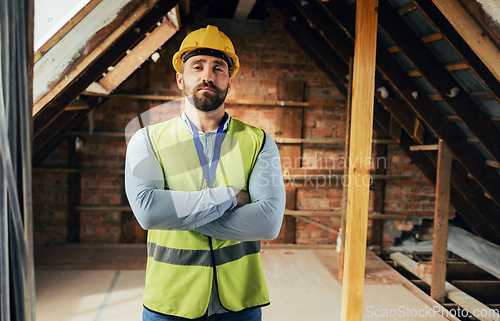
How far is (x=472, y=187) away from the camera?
4.05 m

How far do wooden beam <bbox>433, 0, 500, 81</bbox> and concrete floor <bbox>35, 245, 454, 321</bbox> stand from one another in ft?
7.36

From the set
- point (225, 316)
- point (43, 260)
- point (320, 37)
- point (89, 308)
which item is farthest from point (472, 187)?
point (43, 260)

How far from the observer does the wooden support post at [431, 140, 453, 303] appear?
138 inches

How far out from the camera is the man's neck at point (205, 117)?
1550 millimetres

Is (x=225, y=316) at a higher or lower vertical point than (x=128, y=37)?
lower

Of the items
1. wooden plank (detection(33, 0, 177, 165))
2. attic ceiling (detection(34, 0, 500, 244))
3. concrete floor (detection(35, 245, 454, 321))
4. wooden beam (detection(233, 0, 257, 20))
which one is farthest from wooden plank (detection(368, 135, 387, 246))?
wooden plank (detection(33, 0, 177, 165))

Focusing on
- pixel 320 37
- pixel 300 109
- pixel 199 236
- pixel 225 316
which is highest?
pixel 320 37

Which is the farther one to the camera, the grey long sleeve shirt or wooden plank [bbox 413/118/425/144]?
wooden plank [bbox 413/118/425/144]

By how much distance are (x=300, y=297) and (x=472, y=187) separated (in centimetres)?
214

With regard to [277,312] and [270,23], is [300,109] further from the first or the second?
[277,312]

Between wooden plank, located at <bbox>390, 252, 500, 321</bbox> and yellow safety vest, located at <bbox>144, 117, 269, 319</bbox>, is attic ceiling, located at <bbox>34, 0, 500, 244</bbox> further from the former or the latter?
yellow safety vest, located at <bbox>144, 117, 269, 319</bbox>

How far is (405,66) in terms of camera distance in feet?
11.7

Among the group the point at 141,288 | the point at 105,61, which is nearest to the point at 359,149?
the point at 105,61

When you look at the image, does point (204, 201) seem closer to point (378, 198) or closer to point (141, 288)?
point (141, 288)
